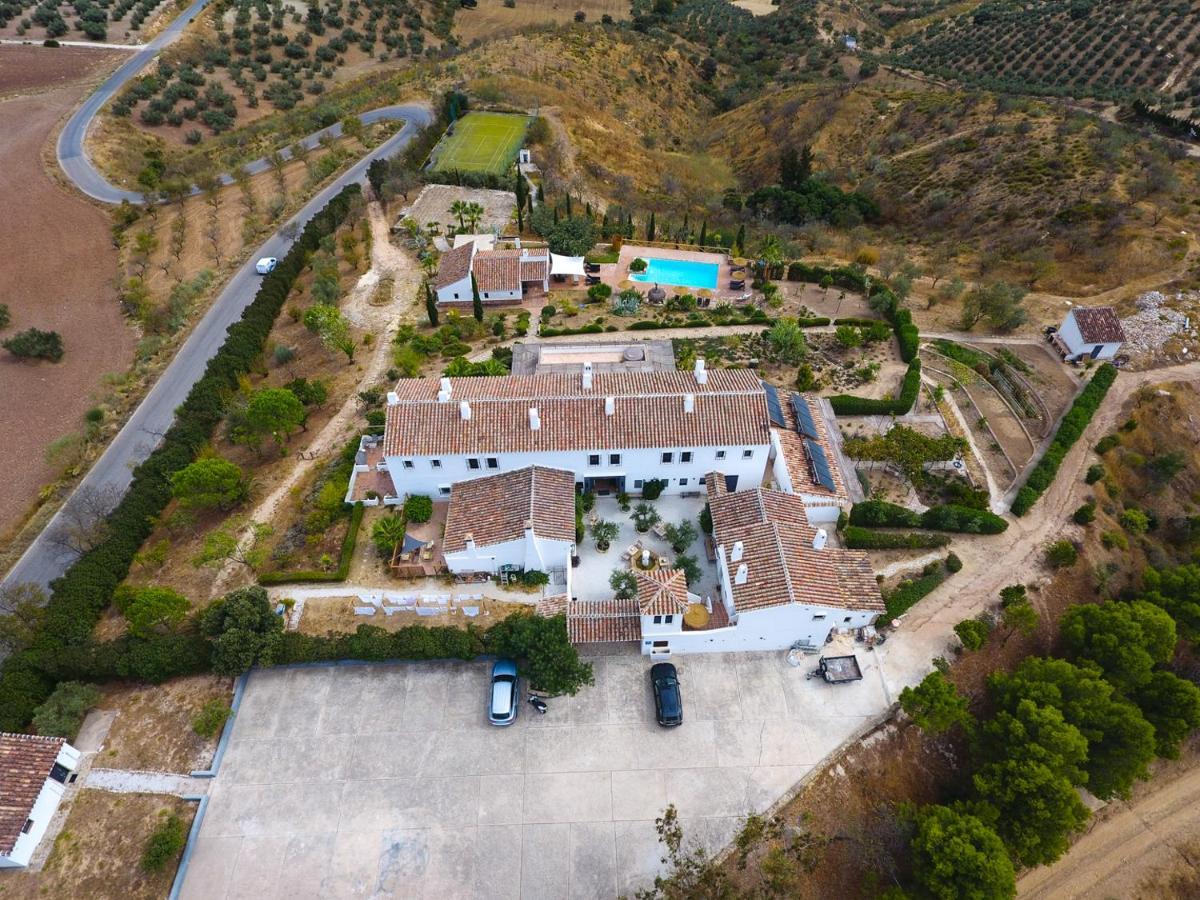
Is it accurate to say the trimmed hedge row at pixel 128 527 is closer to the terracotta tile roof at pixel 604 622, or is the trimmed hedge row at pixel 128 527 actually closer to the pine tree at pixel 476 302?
the pine tree at pixel 476 302

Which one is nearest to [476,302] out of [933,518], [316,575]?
[316,575]

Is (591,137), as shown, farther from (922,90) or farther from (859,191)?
(922,90)

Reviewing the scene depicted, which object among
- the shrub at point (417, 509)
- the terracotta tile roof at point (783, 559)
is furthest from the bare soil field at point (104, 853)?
the terracotta tile roof at point (783, 559)

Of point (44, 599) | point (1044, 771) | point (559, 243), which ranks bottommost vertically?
point (44, 599)

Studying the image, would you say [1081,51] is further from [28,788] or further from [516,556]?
[28,788]

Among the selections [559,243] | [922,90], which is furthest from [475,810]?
[922,90]
